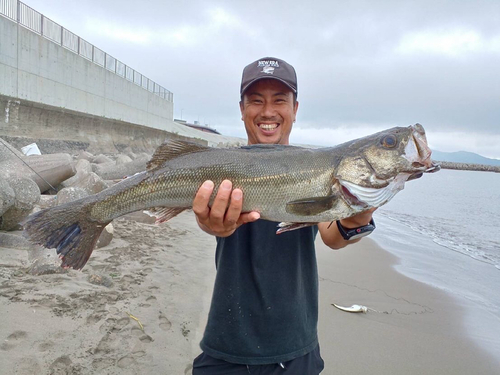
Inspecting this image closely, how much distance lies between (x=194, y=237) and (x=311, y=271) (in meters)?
6.33

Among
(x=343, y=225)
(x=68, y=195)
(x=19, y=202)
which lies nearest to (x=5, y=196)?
(x=19, y=202)

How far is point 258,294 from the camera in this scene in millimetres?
2525

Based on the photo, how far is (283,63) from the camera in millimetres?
3238

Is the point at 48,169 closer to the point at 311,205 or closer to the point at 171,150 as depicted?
the point at 171,150

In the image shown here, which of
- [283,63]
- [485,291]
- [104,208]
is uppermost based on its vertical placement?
[283,63]

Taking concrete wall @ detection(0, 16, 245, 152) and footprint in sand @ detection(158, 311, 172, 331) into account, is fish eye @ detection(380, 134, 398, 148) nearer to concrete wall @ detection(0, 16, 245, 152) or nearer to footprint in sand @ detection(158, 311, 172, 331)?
footprint in sand @ detection(158, 311, 172, 331)

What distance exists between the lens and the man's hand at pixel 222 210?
2531mm

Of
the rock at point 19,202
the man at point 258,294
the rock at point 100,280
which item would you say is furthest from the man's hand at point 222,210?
the rock at point 19,202

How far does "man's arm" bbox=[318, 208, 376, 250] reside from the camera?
8.80 feet

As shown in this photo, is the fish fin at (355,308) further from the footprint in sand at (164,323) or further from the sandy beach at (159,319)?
the footprint in sand at (164,323)

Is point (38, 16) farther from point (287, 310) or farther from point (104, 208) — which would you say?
point (287, 310)

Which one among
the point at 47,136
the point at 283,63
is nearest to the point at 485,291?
the point at 283,63

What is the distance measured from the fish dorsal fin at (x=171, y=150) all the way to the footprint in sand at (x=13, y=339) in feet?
7.02

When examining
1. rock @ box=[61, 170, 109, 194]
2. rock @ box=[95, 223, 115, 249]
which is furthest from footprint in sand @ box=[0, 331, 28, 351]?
rock @ box=[61, 170, 109, 194]
